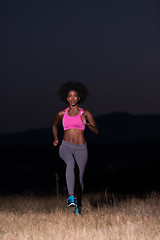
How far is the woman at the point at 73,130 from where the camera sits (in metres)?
8.33

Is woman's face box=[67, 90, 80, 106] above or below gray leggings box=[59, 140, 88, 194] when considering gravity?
above

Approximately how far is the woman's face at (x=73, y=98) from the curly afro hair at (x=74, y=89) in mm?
86

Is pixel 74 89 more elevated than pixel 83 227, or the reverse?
pixel 74 89

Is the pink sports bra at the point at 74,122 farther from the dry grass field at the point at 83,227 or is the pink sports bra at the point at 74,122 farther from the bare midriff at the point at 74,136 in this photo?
the dry grass field at the point at 83,227

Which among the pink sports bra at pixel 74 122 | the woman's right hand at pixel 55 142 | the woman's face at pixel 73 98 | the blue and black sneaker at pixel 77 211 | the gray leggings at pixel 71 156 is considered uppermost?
the woman's face at pixel 73 98

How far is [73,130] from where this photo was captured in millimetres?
8352

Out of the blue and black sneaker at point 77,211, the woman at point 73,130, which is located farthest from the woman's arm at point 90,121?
the blue and black sneaker at point 77,211

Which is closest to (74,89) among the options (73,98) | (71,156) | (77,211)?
(73,98)

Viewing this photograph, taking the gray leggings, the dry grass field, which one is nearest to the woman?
the gray leggings

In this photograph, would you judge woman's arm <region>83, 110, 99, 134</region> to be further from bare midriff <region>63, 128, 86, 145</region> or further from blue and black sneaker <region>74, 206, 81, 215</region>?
blue and black sneaker <region>74, 206, 81, 215</region>

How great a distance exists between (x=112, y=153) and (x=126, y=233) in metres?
69.3

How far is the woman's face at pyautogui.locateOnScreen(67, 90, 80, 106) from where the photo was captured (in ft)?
27.9

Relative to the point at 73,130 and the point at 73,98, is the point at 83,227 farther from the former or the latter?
the point at 73,98

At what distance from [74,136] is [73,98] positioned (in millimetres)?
760
